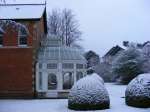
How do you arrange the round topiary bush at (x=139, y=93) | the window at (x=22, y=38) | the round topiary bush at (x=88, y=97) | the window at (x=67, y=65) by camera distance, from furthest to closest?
the window at (x=67, y=65)
the window at (x=22, y=38)
the round topiary bush at (x=139, y=93)
the round topiary bush at (x=88, y=97)

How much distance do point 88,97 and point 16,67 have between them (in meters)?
11.4

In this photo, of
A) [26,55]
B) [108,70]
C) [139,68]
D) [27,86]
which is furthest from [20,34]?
[108,70]

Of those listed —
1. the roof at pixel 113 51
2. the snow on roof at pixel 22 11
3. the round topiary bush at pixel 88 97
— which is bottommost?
the round topiary bush at pixel 88 97

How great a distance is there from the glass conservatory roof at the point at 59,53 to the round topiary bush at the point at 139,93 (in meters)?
10.9

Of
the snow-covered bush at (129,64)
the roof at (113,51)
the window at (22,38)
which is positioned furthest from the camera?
the roof at (113,51)

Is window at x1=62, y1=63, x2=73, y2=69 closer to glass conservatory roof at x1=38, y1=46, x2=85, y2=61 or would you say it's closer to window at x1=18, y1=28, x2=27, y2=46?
glass conservatory roof at x1=38, y1=46, x2=85, y2=61

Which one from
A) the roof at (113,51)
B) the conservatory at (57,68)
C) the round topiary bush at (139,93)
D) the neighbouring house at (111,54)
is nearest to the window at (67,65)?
the conservatory at (57,68)

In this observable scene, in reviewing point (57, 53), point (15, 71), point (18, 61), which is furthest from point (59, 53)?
point (15, 71)

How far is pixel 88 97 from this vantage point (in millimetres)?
22156

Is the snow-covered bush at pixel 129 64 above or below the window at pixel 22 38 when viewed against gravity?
below

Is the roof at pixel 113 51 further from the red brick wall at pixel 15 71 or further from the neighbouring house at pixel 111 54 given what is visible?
the red brick wall at pixel 15 71

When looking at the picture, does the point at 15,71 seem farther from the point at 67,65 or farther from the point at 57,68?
the point at 67,65

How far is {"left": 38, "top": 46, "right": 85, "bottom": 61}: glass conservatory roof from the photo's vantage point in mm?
33094

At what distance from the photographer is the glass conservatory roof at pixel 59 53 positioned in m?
33.1
